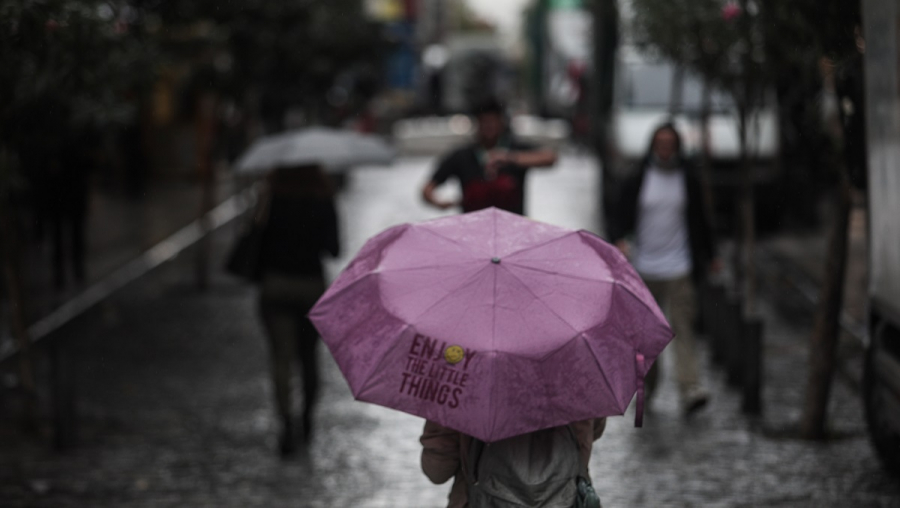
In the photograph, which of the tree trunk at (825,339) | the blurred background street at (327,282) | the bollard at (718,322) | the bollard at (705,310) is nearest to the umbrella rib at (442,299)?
the blurred background street at (327,282)

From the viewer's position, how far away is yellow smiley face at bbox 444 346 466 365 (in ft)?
11.7

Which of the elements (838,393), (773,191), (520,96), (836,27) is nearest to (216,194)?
(773,191)

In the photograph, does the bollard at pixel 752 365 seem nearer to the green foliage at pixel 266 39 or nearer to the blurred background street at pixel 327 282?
the blurred background street at pixel 327 282

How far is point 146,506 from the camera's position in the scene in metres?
6.89

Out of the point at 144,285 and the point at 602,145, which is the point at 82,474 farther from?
the point at 602,145

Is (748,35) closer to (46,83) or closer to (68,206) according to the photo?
(46,83)

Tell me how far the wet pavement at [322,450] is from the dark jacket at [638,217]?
1076mm

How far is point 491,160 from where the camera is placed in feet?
23.7

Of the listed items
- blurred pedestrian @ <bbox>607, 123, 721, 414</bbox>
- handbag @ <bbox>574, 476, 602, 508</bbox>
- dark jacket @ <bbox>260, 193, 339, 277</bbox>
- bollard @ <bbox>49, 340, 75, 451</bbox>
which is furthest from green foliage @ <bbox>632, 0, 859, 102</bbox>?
bollard @ <bbox>49, 340, 75, 451</bbox>

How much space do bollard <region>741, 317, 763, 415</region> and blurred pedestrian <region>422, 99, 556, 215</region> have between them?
1.86 meters

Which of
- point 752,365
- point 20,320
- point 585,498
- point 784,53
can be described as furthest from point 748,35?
point 585,498

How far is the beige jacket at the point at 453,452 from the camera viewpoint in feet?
13.3

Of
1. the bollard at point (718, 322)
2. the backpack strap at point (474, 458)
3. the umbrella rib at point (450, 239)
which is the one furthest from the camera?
the bollard at point (718, 322)

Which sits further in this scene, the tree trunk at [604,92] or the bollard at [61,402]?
the tree trunk at [604,92]
